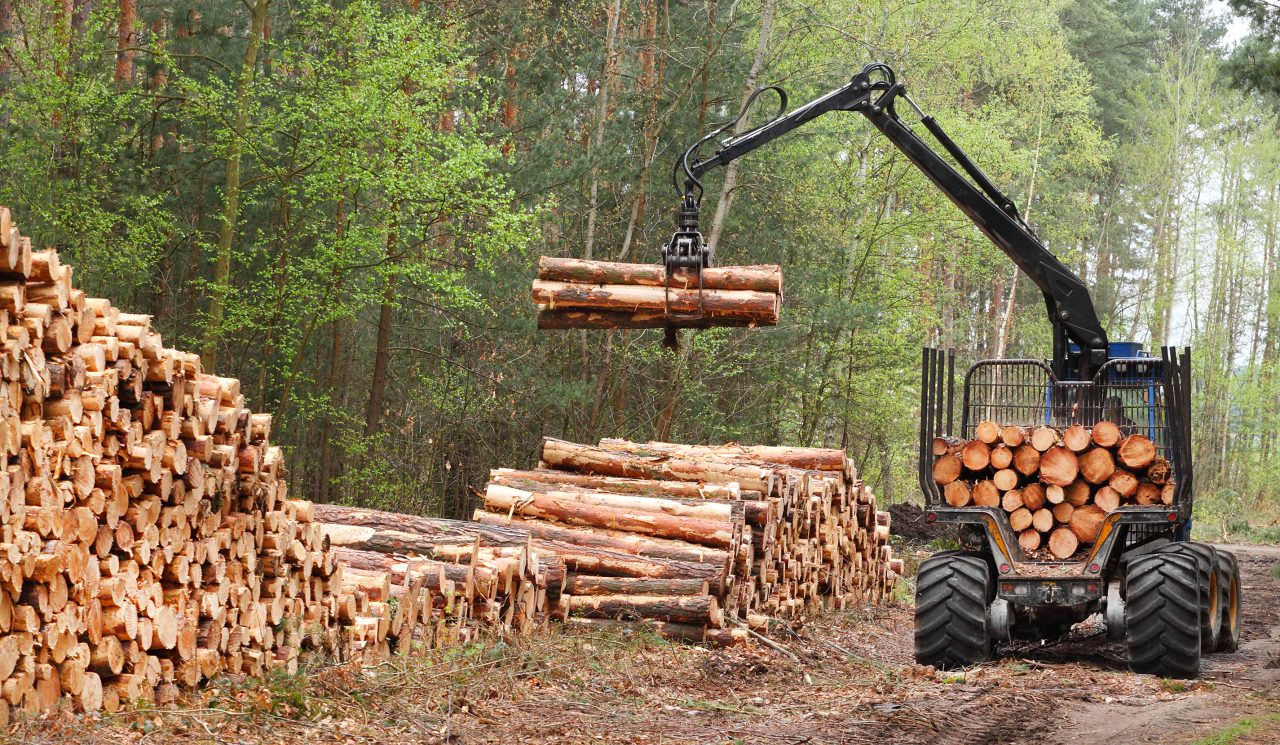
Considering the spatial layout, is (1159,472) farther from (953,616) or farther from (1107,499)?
(953,616)

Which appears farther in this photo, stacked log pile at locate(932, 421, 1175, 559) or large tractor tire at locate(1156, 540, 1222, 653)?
stacked log pile at locate(932, 421, 1175, 559)

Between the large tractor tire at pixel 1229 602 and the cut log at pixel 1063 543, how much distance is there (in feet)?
4.36

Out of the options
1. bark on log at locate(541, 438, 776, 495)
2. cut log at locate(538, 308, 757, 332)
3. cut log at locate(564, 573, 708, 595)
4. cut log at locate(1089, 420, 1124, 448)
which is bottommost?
cut log at locate(564, 573, 708, 595)

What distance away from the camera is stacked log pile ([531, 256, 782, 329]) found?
913cm

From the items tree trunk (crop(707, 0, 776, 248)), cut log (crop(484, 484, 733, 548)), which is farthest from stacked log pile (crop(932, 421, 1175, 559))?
tree trunk (crop(707, 0, 776, 248))

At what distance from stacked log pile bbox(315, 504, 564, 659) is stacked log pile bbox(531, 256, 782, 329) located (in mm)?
1719

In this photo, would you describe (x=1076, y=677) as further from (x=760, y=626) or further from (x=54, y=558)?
(x=54, y=558)

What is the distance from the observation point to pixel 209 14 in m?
19.6

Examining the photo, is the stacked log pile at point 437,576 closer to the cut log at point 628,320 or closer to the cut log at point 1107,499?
the cut log at point 628,320

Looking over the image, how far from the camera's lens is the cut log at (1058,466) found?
9.97 metres

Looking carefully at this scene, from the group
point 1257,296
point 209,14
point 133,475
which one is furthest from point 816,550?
point 1257,296

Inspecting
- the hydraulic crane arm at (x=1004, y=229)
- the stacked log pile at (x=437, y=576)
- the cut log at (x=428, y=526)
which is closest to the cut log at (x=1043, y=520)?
the hydraulic crane arm at (x=1004, y=229)

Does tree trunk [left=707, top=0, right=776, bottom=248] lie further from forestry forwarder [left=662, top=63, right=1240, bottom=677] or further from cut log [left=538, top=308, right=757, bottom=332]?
cut log [left=538, top=308, right=757, bottom=332]

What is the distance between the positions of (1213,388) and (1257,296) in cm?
543
